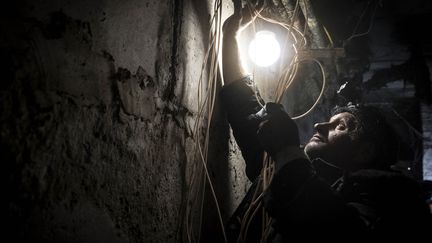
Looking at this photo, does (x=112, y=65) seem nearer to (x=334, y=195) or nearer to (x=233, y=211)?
(x=334, y=195)

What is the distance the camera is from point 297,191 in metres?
2.02

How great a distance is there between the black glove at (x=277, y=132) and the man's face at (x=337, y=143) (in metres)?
0.86

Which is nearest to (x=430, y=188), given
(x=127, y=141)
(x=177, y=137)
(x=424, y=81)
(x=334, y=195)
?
(x=334, y=195)

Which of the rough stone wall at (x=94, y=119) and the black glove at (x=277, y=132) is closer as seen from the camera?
the rough stone wall at (x=94, y=119)

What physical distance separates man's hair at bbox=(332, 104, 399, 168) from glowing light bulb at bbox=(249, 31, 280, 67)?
3.64ft

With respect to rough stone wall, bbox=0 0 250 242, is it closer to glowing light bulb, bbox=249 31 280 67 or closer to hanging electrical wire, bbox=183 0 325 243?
hanging electrical wire, bbox=183 0 325 243

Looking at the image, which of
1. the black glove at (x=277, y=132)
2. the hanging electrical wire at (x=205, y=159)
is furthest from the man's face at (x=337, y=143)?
the black glove at (x=277, y=132)

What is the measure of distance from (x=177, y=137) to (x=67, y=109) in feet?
2.99

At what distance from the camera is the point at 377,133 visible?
2959 millimetres

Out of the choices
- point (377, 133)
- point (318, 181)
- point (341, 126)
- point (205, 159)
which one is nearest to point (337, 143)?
point (341, 126)

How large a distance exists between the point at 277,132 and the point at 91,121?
1.33m

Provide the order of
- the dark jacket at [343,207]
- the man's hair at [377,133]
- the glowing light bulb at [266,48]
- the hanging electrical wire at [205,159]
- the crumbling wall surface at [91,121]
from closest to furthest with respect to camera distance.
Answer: the crumbling wall surface at [91,121] < the dark jacket at [343,207] < the hanging electrical wire at [205,159] < the glowing light bulb at [266,48] < the man's hair at [377,133]

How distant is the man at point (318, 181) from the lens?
197 centimetres

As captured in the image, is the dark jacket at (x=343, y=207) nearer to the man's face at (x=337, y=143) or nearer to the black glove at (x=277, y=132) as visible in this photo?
the black glove at (x=277, y=132)
